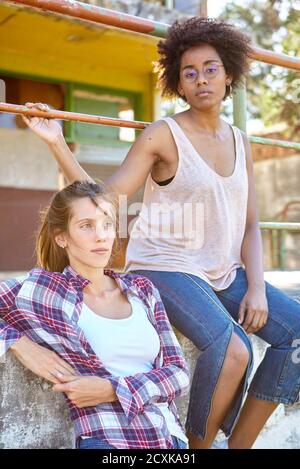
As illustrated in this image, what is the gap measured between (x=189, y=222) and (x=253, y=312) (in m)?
0.40

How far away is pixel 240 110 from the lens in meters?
3.03

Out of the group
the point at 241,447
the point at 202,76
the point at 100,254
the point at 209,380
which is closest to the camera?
the point at 100,254

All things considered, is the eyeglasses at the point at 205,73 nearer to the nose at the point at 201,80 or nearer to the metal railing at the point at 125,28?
the nose at the point at 201,80

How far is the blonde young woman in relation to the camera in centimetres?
176

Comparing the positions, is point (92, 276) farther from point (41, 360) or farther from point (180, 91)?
point (180, 91)

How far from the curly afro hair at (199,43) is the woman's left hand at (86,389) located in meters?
1.40

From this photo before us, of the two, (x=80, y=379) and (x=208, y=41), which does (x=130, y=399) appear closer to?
(x=80, y=379)

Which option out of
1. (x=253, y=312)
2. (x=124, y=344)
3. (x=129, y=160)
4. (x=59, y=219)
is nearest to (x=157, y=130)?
(x=129, y=160)

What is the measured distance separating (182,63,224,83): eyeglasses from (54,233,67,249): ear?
0.89m

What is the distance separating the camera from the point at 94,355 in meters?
1.77

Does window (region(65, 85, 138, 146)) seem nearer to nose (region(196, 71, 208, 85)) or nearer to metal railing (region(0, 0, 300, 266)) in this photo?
metal railing (region(0, 0, 300, 266))

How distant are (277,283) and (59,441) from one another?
1679 mm

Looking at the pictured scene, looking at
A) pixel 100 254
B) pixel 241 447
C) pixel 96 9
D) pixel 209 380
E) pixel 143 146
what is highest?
pixel 96 9

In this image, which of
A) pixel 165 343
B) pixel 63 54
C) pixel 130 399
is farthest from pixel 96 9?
pixel 63 54
